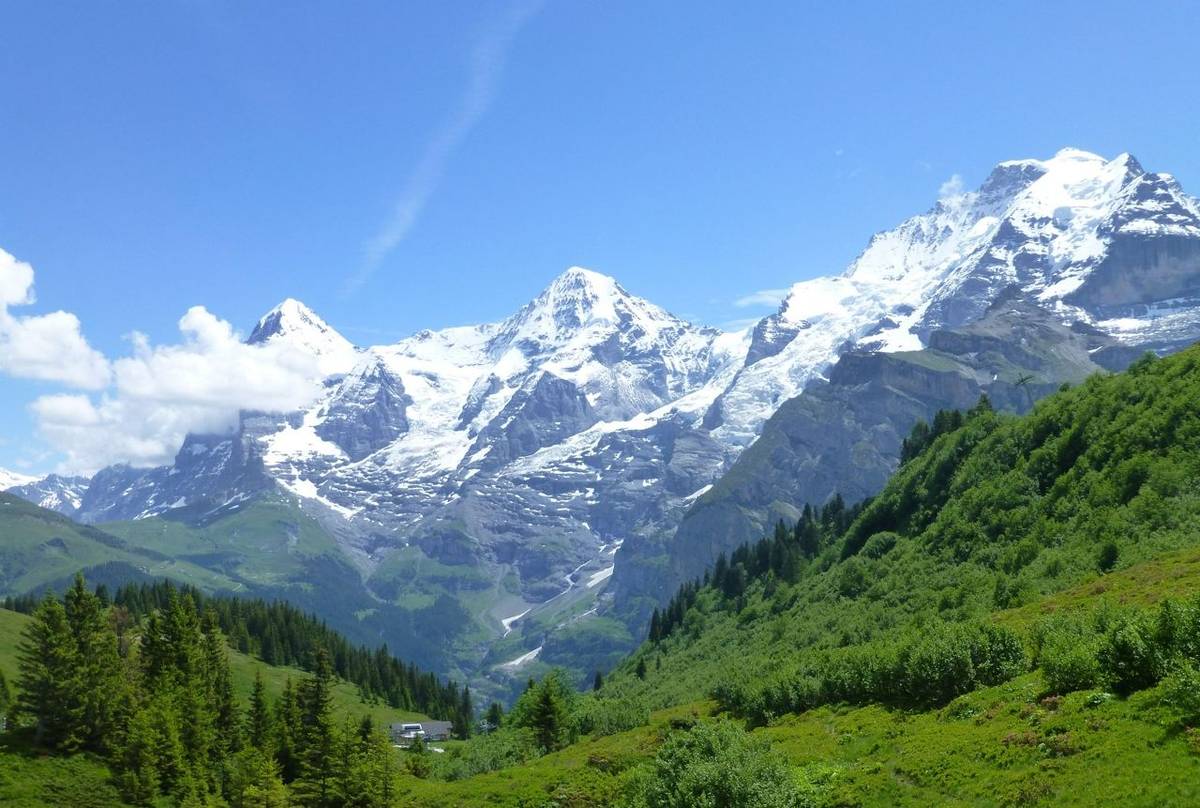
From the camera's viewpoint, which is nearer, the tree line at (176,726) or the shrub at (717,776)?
the shrub at (717,776)

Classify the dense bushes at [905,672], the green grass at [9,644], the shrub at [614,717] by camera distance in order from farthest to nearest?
the green grass at [9,644] → the shrub at [614,717] → the dense bushes at [905,672]

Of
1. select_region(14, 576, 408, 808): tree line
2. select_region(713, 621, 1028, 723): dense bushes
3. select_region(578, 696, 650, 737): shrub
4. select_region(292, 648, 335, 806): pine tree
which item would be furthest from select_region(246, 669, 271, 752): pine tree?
select_region(713, 621, 1028, 723): dense bushes

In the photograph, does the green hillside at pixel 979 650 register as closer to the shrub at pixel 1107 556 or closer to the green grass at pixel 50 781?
the shrub at pixel 1107 556

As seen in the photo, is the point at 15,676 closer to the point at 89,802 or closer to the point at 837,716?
the point at 89,802

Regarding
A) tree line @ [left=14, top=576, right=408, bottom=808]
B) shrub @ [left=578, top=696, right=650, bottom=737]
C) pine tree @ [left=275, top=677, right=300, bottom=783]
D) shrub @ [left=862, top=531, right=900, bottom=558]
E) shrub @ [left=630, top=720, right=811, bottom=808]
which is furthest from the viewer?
shrub @ [left=862, top=531, right=900, bottom=558]

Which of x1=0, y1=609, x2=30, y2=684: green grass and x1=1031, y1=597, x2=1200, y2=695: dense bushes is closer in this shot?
x1=1031, y1=597, x2=1200, y2=695: dense bushes

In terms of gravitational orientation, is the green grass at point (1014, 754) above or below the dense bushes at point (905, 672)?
below

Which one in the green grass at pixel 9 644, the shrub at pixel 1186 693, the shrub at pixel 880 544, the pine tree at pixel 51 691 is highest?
the green grass at pixel 9 644

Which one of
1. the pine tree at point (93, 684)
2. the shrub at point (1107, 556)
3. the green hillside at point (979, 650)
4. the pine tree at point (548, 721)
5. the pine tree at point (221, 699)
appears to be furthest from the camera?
the pine tree at point (548, 721)

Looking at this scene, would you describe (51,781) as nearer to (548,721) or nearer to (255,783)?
(255,783)

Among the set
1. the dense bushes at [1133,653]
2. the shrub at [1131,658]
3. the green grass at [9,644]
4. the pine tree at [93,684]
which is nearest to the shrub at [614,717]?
the pine tree at [93,684]

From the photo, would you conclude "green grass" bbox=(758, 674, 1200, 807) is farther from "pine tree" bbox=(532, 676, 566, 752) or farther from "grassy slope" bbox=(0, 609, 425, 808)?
"grassy slope" bbox=(0, 609, 425, 808)

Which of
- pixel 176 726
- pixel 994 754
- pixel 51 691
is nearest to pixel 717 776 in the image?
pixel 994 754

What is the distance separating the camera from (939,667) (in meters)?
70.5
